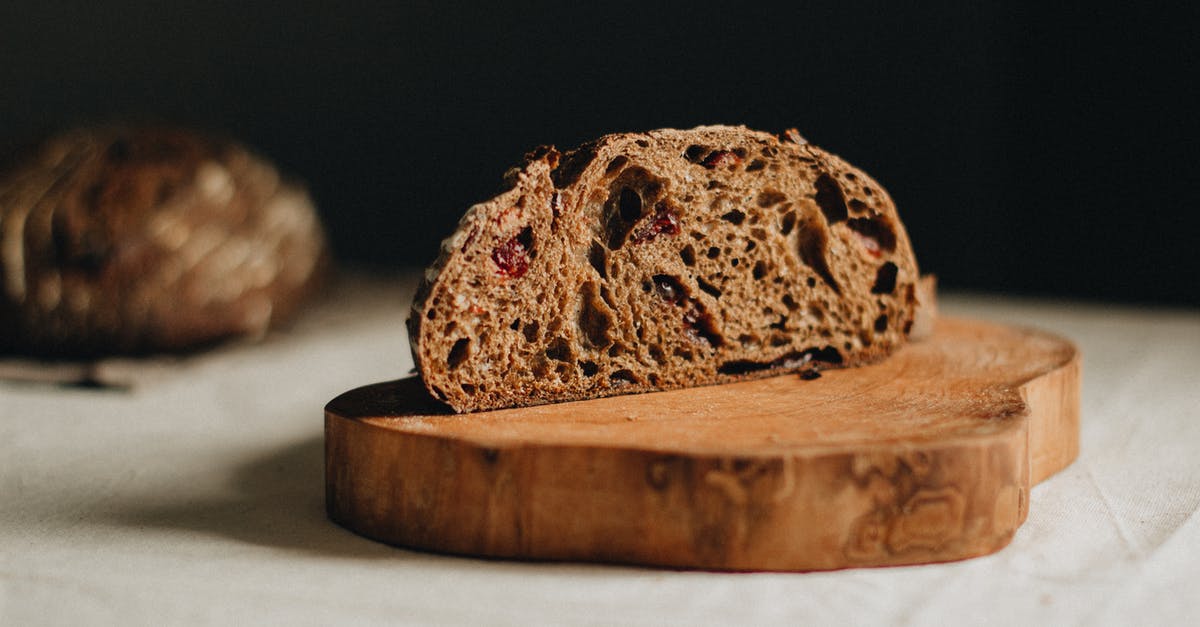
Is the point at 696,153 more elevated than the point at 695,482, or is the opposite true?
the point at 696,153

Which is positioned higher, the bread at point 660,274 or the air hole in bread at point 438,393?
the bread at point 660,274

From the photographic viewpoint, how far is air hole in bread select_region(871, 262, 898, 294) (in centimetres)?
244

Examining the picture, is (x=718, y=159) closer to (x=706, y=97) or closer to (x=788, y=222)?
(x=788, y=222)

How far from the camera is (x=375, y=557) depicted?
5.95 ft

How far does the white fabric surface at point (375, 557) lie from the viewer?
1594 mm

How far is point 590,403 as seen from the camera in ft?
6.73

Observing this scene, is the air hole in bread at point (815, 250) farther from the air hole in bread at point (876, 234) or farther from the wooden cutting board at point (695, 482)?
the wooden cutting board at point (695, 482)

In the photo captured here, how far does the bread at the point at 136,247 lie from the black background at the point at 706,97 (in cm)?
49

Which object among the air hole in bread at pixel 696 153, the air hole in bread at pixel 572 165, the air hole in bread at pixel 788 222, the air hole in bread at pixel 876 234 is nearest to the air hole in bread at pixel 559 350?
the air hole in bread at pixel 572 165

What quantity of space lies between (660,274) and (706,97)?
3058mm

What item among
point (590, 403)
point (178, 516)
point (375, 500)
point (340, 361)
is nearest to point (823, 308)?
point (590, 403)

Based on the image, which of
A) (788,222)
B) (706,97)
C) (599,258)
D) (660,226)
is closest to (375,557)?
(599,258)

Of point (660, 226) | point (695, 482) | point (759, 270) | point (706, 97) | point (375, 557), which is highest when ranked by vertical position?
point (706, 97)

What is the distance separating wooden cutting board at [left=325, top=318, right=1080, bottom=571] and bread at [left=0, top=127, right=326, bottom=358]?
187 centimetres
